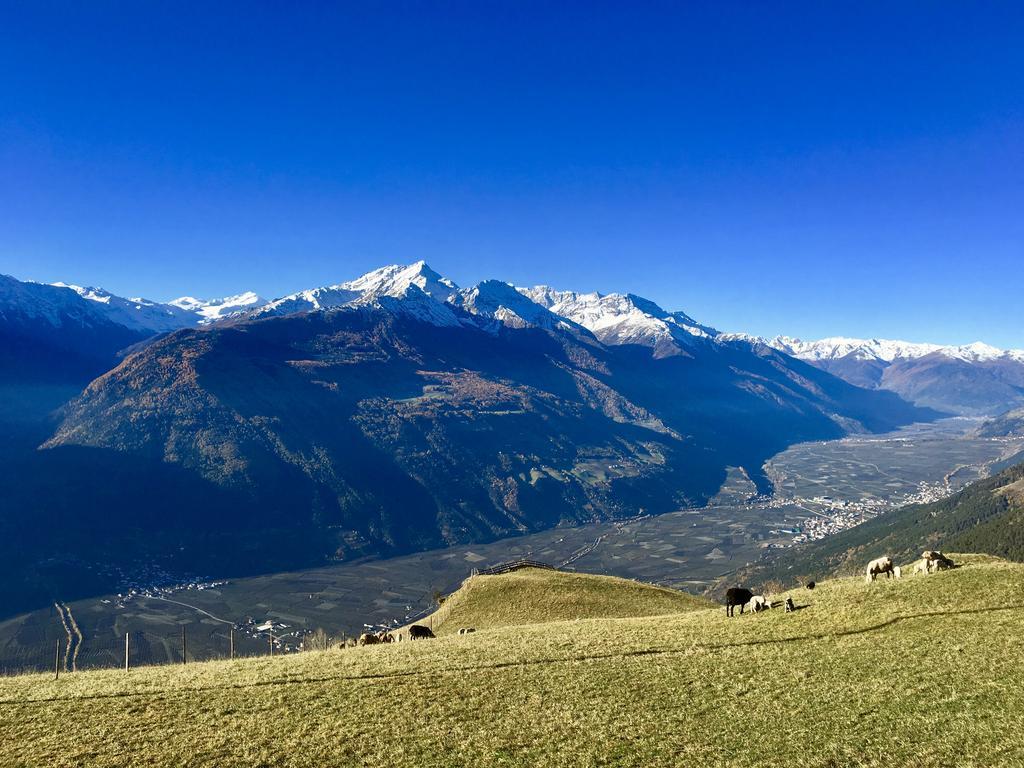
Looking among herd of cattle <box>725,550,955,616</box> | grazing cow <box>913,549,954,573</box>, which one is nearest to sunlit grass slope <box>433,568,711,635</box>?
herd of cattle <box>725,550,955,616</box>

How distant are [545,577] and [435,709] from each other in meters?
50.6

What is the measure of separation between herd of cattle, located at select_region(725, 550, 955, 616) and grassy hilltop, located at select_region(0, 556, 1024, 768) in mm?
3147

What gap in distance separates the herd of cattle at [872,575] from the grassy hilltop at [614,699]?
3.15m

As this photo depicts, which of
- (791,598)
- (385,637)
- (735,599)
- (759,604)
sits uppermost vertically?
(791,598)

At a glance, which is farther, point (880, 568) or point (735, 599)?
point (880, 568)

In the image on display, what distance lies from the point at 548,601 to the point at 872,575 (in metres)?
33.6

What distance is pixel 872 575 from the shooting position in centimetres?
4594

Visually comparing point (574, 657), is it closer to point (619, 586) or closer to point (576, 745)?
point (576, 745)

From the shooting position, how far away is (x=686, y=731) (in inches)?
922

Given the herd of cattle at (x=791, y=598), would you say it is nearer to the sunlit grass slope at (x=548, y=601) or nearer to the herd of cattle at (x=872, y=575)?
the herd of cattle at (x=872, y=575)

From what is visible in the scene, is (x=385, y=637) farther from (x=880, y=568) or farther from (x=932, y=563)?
(x=932, y=563)

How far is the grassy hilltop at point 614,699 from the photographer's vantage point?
870 inches

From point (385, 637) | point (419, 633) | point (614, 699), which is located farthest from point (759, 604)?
point (385, 637)

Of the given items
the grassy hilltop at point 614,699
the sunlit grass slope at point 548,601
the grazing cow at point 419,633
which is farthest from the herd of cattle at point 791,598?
the sunlit grass slope at point 548,601
